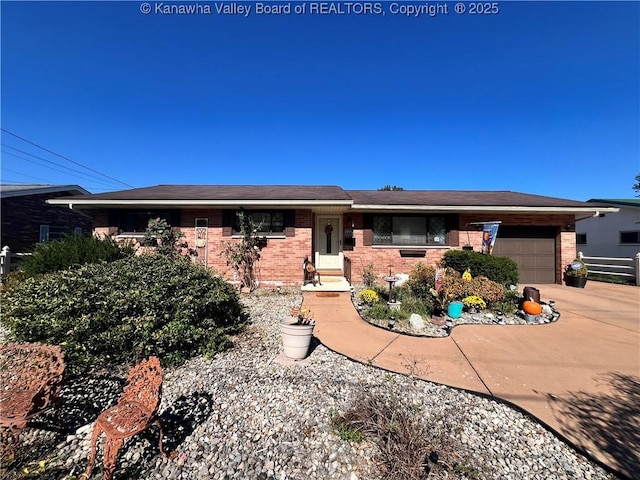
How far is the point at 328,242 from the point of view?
10586mm

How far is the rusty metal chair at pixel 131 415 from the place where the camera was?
186 centimetres

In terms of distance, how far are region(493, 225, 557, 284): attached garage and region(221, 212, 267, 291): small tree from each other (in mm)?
8647

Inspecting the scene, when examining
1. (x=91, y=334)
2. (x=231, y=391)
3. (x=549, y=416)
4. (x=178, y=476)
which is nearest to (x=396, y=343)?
(x=549, y=416)

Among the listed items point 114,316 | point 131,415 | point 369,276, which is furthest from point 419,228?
point 131,415

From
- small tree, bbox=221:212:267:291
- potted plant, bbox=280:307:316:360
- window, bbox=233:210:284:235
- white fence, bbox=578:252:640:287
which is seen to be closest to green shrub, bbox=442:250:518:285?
white fence, bbox=578:252:640:287

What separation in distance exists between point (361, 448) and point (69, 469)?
2.23 m

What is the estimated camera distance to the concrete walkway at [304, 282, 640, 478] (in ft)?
8.26

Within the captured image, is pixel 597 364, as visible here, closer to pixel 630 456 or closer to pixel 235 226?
pixel 630 456

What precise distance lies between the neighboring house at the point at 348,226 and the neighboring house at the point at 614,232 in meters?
5.17

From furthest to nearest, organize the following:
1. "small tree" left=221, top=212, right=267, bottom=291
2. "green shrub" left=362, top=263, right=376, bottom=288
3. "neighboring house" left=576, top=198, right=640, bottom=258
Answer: "neighboring house" left=576, top=198, right=640, bottom=258 → "small tree" left=221, top=212, right=267, bottom=291 → "green shrub" left=362, top=263, right=376, bottom=288

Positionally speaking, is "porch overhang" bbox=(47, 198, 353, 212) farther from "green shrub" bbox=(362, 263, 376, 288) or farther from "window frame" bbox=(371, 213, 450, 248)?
"green shrub" bbox=(362, 263, 376, 288)

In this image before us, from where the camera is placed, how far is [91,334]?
341cm

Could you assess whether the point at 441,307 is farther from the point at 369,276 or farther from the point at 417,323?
the point at 369,276

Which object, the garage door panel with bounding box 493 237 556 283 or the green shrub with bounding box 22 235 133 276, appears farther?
the garage door panel with bounding box 493 237 556 283
